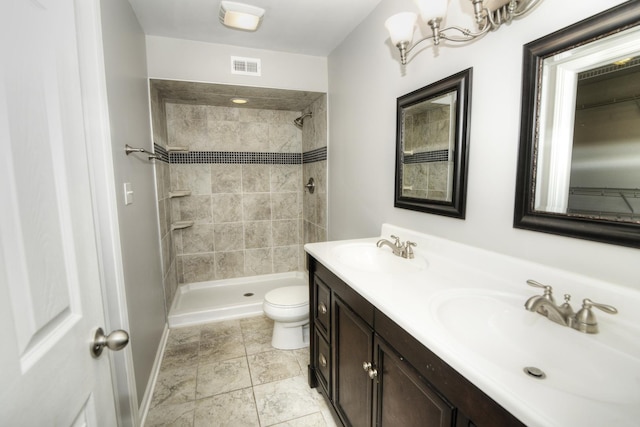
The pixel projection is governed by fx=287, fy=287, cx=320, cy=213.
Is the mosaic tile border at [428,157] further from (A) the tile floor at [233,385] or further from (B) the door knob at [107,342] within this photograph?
(A) the tile floor at [233,385]

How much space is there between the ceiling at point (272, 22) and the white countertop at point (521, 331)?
1612 mm

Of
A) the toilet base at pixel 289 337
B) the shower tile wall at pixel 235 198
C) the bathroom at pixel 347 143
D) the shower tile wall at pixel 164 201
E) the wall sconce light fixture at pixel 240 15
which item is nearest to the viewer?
the bathroom at pixel 347 143

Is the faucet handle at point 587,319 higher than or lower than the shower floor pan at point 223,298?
higher

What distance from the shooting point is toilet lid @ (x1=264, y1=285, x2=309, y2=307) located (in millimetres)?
2074

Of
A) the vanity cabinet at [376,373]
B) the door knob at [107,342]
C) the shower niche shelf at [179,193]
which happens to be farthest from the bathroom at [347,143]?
the door knob at [107,342]

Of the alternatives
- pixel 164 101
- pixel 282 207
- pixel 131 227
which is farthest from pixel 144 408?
pixel 164 101

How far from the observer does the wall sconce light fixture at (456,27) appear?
97cm

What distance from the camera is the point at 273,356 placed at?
6.91 ft

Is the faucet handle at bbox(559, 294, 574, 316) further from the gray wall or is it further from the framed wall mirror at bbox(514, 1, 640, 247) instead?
the gray wall

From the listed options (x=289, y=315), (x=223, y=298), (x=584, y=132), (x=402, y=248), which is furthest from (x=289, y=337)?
(x=584, y=132)

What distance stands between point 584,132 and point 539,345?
62 cm

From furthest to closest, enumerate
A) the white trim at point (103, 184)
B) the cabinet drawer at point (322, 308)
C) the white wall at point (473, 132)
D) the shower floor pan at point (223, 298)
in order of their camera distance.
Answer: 1. the shower floor pan at point (223, 298)
2. the cabinet drawer at point (322, 308)
3. the white trim at point (103, 184)
4. the white wall at point (473, 132)

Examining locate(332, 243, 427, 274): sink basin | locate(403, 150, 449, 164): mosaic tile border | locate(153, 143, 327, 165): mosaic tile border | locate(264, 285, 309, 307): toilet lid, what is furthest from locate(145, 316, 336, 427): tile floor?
locate(153, 143, 327, 165): mosaic tile border

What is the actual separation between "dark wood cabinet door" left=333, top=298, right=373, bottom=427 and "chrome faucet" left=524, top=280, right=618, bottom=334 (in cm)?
52
